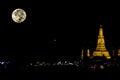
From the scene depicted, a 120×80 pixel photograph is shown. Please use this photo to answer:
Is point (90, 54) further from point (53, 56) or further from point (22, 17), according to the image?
point (22, 17)

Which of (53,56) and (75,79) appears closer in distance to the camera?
(75,79)

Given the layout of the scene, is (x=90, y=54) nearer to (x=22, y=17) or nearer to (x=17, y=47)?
(x=17, y=47)

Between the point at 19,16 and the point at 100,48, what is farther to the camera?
the point at 100,48

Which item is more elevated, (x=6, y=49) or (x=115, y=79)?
(x=6, y=49)

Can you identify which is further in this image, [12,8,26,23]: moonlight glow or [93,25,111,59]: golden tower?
[93,25,111,59]: golden tower

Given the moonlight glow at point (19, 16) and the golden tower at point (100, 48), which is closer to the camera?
the moonlight glow at point (19, 16)

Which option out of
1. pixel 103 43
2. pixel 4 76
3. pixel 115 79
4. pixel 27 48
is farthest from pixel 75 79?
pixel 103 43

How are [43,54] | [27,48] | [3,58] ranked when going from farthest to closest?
1. [43,54]
2. [27,48]
3. [3,58]

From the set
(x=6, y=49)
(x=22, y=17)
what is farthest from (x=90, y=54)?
(x=22, y=17)

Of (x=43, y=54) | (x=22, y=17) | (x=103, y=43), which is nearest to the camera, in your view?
(x=22, y=17)

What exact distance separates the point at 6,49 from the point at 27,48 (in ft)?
15.1

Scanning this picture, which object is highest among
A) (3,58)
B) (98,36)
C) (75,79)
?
(98,36)

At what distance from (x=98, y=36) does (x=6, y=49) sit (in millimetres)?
46056

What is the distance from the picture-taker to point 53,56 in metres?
49.4
